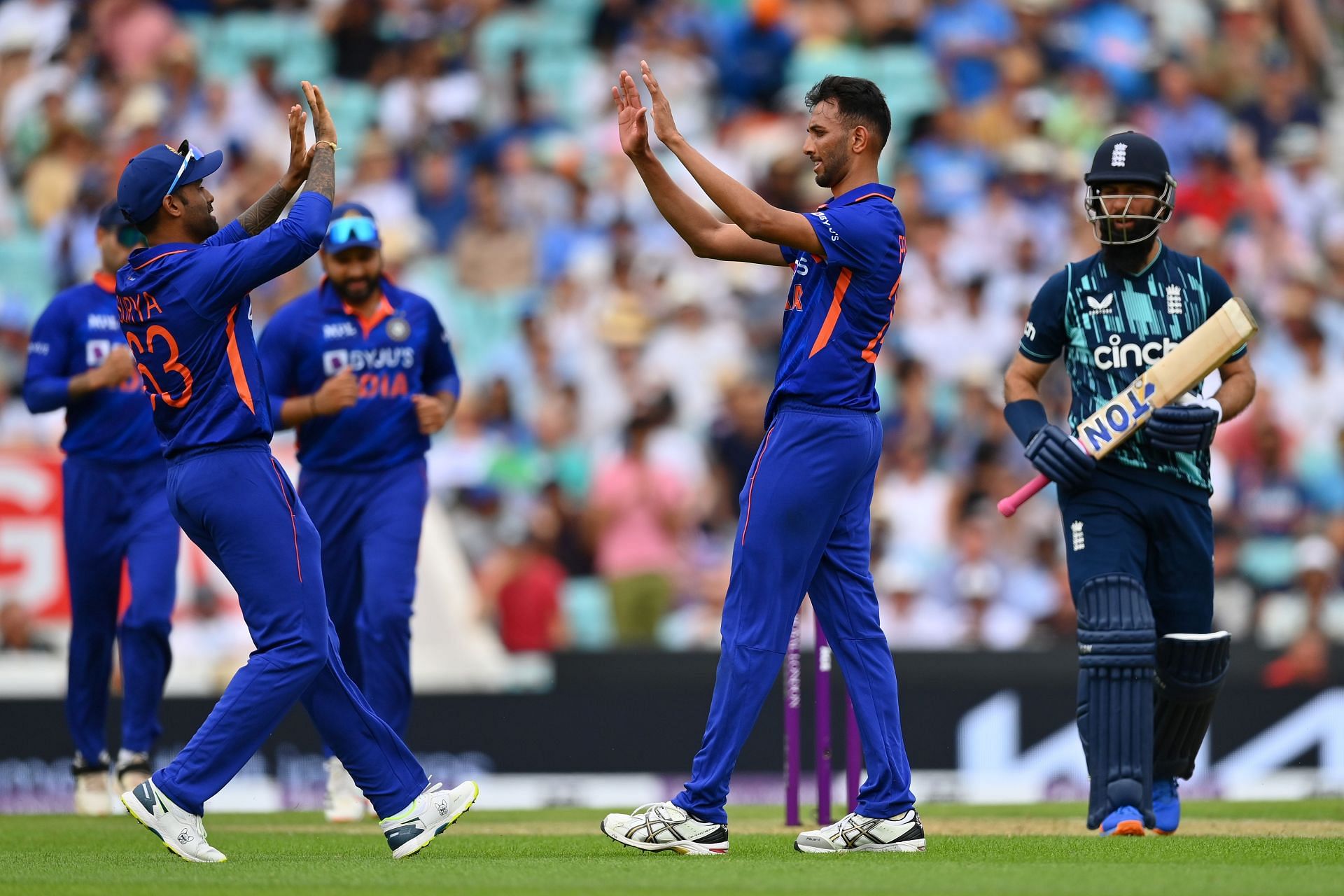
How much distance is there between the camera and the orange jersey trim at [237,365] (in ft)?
20.8

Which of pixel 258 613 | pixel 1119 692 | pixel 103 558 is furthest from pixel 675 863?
pixel 103 558

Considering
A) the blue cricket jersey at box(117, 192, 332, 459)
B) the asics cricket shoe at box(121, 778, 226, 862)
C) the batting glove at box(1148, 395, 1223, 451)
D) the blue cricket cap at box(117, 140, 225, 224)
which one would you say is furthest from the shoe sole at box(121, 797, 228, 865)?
the batting glove at box(1148, 395, 1223, 451)

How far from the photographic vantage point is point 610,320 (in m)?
14.9

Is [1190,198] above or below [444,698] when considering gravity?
above

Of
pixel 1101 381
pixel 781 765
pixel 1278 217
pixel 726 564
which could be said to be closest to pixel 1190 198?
pixel 1278 217

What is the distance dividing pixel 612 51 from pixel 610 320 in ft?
11.8

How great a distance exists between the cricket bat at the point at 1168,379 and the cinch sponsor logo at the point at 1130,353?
90 millimetres

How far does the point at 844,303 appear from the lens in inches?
251

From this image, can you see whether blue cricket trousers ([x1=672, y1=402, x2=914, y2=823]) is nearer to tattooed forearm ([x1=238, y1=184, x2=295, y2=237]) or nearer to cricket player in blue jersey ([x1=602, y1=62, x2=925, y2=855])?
cricket player in blue jersey ([x1=602, y1=62, x2=925, y2=855])

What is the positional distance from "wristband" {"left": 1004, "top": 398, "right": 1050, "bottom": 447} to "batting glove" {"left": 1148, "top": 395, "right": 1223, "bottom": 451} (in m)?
0.42

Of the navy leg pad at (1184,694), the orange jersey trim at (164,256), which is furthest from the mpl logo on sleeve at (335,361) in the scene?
the navy leg pad at (1184,694)

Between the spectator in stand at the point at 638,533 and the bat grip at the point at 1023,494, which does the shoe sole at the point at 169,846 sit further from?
the spectator in stand at the point at 638,533

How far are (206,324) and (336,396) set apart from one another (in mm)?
2098

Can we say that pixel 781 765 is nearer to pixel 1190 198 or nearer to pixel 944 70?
pixel 1190 198
